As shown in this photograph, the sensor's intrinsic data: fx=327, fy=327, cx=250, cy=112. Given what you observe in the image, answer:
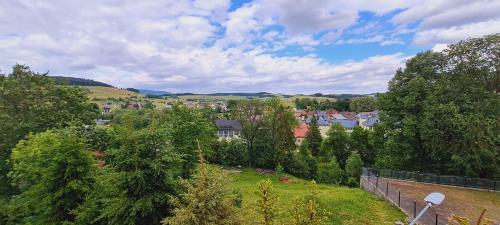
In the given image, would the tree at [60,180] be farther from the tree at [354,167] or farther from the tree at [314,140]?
the tree at [314,140]

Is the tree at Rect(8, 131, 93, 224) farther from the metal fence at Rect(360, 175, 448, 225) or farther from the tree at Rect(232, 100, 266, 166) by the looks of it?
the tree at Rect(232, 100, 266, 166)

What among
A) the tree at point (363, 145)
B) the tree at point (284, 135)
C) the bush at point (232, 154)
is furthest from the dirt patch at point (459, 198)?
the tree at point (363, 145)

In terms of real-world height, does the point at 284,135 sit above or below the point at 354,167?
above

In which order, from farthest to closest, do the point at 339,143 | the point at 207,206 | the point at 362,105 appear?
the point at 362,105, the point at 339,143, the point at 207,206

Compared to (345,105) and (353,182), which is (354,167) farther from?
(345,105)

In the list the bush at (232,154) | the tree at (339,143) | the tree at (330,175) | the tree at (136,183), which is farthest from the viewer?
the tree at (339,143)

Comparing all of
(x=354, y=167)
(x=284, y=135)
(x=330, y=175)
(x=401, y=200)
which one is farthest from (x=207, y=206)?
(x=354, y=167)
